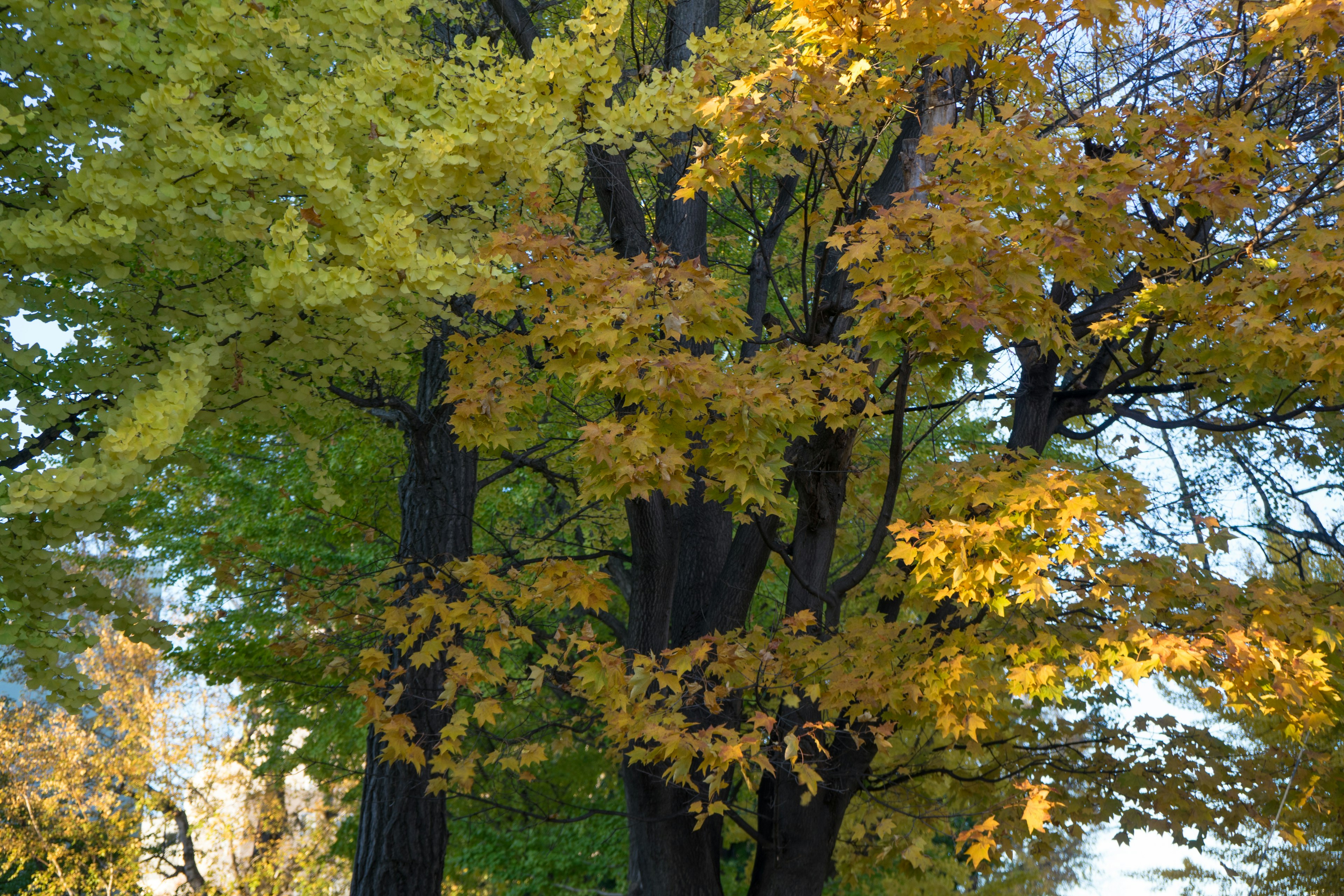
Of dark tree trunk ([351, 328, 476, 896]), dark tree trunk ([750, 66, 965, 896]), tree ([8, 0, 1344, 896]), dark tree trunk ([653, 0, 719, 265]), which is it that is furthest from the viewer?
dark tree trunk ([653, 0, 719, 265])

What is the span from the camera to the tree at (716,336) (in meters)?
5.10

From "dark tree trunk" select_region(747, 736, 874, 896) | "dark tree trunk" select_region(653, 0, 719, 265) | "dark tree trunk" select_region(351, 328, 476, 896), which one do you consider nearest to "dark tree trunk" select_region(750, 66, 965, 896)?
"dark tree trunk" select_region(747, 736, 874, 896)

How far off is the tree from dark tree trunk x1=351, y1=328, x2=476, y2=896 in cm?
5

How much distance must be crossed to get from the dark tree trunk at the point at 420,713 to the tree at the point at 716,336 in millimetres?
50

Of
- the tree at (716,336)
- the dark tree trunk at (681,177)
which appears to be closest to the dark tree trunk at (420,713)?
the tree at (716,336)

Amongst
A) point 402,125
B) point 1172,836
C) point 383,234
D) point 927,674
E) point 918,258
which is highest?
point 402,125

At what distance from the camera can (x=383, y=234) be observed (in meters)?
5.07

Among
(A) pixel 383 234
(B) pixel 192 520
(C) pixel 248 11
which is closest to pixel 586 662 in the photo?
(A) pixel 383 234

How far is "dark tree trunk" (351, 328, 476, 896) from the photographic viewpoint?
7422 millimetres

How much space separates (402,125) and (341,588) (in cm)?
725

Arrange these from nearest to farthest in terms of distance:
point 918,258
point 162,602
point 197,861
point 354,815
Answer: point 918,258 < point 354,815 < point 197,861 < point 162,602

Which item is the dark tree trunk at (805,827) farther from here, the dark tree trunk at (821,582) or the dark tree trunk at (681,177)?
the dark tree trunk at (681,177)

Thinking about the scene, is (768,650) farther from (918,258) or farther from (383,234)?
(383,234)

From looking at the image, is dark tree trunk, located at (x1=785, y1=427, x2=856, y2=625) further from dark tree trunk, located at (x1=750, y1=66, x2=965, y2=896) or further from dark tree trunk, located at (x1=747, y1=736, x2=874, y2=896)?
dark tree trunk, located at (x1=747, y1=736, x2=874, y2=896)
